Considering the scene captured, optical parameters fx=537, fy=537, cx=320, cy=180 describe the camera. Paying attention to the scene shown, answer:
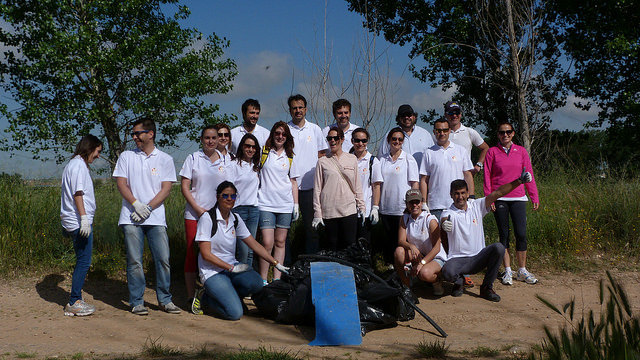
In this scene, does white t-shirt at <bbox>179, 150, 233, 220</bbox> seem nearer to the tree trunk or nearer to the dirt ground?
the dirt ground

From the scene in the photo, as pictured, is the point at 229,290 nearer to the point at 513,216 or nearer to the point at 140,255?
the point at 140,255

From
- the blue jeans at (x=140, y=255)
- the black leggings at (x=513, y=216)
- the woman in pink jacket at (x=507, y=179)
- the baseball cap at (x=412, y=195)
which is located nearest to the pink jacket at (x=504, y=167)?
the woman in pink jacket at (x=507, y=179)

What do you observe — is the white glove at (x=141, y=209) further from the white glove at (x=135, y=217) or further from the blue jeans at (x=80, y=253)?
the blue jeans at (x=80, y=253)

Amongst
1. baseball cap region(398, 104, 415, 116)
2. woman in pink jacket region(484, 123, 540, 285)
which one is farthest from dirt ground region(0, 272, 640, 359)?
baseball cap region(398, 104, 415, 116)

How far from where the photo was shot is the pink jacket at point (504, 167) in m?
6.41

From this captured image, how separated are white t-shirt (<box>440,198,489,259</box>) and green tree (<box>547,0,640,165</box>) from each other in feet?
37.4

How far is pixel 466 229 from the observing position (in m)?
5.89

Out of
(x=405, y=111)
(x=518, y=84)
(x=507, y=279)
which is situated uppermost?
(x=518, y=84)

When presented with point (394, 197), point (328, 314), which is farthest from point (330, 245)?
point (328, 314)

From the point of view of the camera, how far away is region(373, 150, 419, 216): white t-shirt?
623 centimetres

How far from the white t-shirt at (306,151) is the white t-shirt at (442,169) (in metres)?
1.25

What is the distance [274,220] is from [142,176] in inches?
59.8

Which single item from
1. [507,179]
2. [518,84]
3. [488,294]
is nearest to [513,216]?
[507,179]

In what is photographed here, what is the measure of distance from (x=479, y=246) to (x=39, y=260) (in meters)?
5.62
